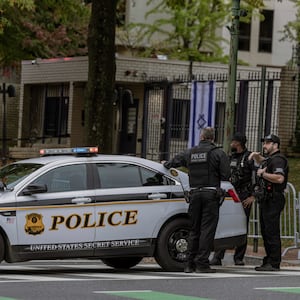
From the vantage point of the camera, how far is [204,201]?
12836mm

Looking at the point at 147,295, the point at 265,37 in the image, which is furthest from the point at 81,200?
the point at 265,37

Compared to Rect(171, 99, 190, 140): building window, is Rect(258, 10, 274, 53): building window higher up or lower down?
higher up

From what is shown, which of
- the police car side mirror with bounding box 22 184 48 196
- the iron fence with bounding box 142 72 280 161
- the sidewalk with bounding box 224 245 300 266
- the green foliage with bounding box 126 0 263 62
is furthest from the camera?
the green foliage with bounding box 126 0 263 62

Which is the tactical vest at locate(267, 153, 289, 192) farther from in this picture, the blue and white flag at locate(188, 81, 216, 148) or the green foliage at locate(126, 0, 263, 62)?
the green foliage at locate(126, 0, 263, 62)

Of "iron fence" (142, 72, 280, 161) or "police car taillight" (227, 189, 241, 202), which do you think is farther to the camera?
"iron fence" (142, 72, 280, 161)

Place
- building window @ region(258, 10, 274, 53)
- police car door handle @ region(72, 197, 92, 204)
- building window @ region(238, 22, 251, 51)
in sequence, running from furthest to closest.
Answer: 1. building window @ region(258, 10, 274, 53)
2. building window @ region(238, 22, 251, 51)
3. police car door handle @ region(72, 197, 92, 204)

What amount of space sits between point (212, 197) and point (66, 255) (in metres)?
2.08

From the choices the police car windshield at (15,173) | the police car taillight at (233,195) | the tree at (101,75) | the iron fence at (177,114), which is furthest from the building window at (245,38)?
the police car windshield at (15,173)

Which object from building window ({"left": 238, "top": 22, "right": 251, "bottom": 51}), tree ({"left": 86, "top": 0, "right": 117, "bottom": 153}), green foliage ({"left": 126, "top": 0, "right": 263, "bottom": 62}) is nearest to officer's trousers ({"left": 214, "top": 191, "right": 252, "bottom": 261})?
tree ({"left": 86, "top": 0, "right": 117, "bottom": 153})

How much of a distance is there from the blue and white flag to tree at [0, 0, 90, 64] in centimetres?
480

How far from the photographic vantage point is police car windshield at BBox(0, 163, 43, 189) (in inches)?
490

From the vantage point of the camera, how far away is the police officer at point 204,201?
12805 mm

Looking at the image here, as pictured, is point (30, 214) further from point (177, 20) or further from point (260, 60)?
point (260, 60)

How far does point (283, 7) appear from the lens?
168 feet
